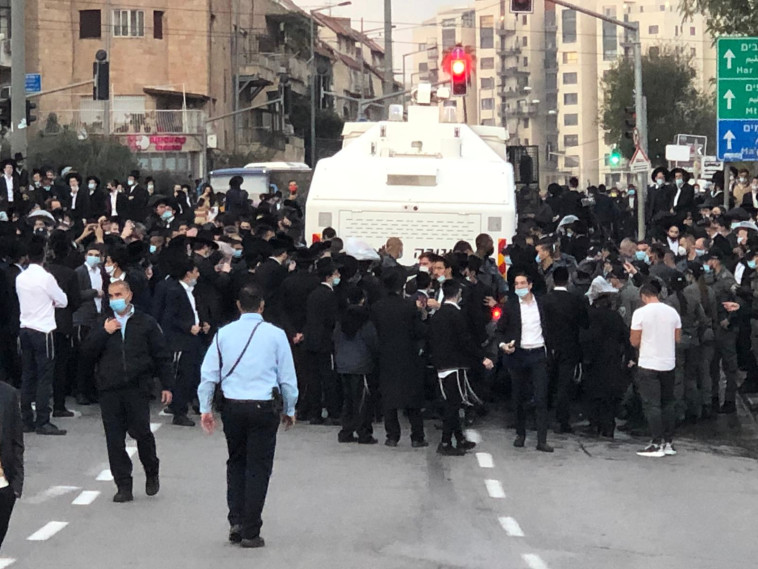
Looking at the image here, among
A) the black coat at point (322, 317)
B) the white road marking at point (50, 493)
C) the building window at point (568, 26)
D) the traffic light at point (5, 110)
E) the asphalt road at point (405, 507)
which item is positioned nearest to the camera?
the asphalt road at point (405, 507)

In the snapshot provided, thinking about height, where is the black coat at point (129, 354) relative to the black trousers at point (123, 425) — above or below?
above

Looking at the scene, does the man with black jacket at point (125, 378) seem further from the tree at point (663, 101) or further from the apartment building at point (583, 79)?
the apartment building at point (583, 79)

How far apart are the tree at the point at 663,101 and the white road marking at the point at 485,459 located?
6870 centimetres

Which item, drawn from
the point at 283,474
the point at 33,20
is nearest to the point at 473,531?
the point at 283,474

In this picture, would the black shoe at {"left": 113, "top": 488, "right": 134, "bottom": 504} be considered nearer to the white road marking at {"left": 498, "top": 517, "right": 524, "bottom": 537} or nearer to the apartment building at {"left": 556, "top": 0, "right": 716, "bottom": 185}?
the white road marking at {"left": 498, "top": 517, "right": 524, "bottom": 537}

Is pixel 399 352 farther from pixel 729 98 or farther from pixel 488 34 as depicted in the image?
pixel 488 34

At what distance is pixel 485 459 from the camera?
1594cm

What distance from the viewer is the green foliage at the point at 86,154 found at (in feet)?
199

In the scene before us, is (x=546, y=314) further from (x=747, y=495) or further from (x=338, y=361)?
(x=747, y=495)

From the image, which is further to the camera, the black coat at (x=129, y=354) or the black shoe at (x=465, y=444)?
the black shoe at (x=465, y=444)

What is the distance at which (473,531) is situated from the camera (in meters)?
12.2

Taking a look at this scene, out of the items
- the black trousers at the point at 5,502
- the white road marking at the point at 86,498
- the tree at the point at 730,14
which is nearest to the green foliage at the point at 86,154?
the tree at the point at 730,14

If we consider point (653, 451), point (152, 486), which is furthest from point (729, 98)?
point (152, 486)

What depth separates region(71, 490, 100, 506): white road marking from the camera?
13.2 meters
